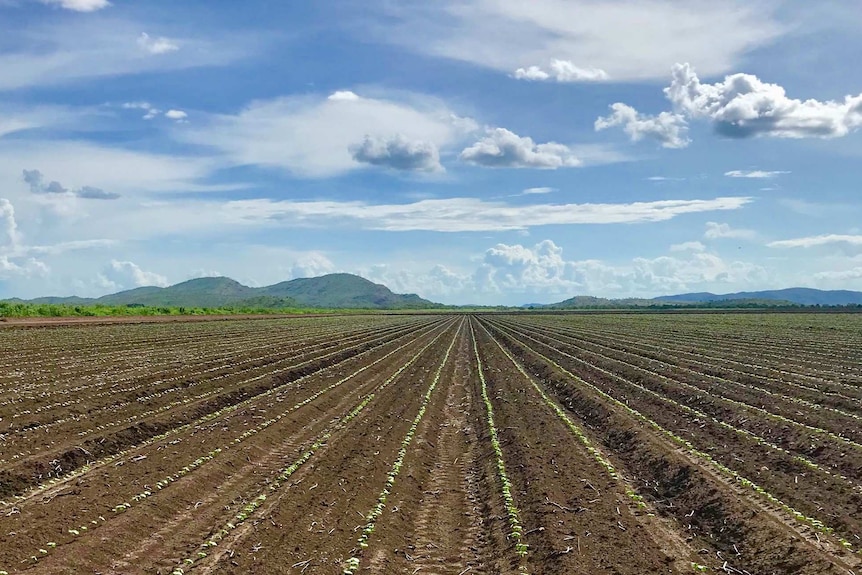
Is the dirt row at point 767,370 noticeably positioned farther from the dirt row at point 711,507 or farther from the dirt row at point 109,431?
the dirt row at point 109,431

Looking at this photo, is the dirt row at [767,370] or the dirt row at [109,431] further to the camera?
the dirt row at [767,370]

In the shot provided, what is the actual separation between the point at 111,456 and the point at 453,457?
6.80 metres

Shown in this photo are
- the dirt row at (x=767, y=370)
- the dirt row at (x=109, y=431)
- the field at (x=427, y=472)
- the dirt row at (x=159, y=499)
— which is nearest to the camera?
the dirt row at (x=159, y=499)

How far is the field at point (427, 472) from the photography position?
8.65 m

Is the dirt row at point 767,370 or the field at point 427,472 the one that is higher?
the dirt row at point 767,370

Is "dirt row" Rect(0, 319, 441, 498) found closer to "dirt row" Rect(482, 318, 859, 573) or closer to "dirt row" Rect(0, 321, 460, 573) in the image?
"dirt row" Rect(0, 321, 460, 573)

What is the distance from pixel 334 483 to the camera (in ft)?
38.3

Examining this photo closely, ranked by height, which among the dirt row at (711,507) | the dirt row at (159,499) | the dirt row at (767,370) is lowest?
the dirt row at (711,507)

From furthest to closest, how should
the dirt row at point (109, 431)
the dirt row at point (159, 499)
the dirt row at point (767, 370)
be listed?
the dirt row at point (767, 370)
the dirt row at point (109, 431)
the dirt row at point (159, 499)

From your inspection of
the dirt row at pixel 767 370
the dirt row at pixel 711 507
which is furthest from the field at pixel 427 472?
the dirt row at pixel 767 370

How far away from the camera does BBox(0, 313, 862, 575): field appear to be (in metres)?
8.65

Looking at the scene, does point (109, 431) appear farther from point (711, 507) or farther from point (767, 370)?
point (767, 370)

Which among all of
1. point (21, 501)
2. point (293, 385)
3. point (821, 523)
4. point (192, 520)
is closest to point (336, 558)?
point (192, 520)

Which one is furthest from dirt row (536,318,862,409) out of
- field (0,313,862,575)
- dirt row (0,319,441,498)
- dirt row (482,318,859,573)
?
dirt row (0,319,441,498)
